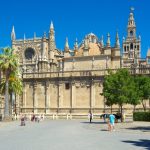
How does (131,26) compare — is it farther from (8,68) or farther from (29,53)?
(8,68)

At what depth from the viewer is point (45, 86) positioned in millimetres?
63344

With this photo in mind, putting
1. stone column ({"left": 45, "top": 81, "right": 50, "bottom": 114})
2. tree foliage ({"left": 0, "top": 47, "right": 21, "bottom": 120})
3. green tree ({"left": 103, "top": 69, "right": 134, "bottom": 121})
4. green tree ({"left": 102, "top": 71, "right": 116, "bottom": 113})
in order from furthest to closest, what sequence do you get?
1. stone column ({"left": 45, "top": 81, "right": 50, "bottom": 114})
2. tree foliage ({"left": 0, "top": 47, "right": 21, "bottom": 120})
3. green tree ({"left": 102, "top": 71, "right": 116, "bottom": 113})
4. green tree ({"left": 103, "top": 69, "right": 134, "bottom": 121})

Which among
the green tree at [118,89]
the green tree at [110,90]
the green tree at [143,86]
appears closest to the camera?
the green tree at [118,89]

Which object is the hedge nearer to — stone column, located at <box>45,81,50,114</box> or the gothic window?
stone column, located at <box>45,81,50,114</box>

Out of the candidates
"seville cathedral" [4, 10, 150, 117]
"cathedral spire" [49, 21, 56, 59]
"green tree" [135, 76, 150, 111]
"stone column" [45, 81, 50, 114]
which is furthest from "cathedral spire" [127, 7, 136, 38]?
"green tree" [135, 76, 150, 111]

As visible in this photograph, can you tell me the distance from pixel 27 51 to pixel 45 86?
133 feet

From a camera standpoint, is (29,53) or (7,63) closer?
(7,63)

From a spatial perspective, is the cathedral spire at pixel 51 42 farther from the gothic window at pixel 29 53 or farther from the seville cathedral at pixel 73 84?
the seville cathedral at pixel 73 84

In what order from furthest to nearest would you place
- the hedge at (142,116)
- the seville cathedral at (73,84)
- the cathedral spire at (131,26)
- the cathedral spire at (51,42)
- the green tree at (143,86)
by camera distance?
the cathedral spire at (131,26), the cathedral spire at (51,42), the seville cathedral at (73,84), the green tree at (143,86), the hedge at (142,116)

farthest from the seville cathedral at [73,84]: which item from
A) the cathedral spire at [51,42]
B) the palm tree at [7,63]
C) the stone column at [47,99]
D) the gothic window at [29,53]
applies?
the gothic window at [29,53]

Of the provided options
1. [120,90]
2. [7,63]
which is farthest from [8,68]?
[120,90]

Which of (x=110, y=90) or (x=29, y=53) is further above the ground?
(x=29, y=53)

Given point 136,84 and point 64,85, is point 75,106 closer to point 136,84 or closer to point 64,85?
point 64,85

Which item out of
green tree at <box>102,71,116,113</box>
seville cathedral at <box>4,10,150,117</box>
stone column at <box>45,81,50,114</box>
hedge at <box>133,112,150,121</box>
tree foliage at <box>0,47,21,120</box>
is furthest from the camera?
stone column at <box>45,81,50,114</box>
